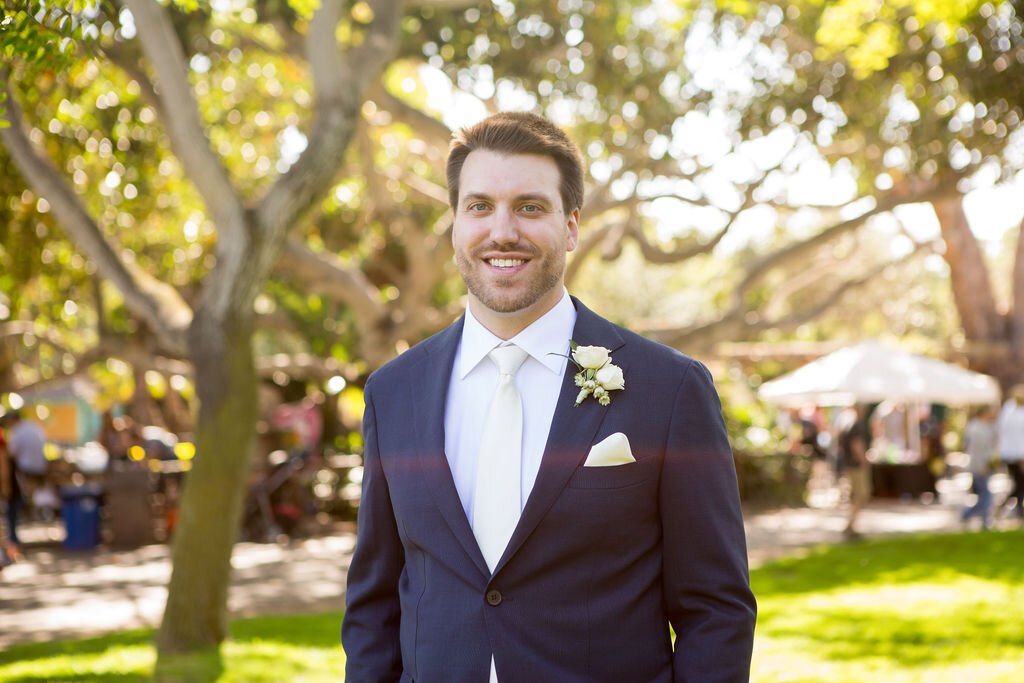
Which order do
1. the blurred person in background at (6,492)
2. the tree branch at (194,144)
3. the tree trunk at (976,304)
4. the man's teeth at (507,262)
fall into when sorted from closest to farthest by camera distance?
the man's teeth at (507,262)
the tree branch at (194,144)
the blurred person in background at (6,492)
the tree trunk at (976,304)

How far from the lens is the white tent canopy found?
723 inches

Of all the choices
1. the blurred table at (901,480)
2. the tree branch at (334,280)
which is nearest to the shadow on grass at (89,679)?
the tree branch at (334,280)

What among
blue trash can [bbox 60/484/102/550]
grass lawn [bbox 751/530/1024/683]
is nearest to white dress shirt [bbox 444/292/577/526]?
grass lawn [bbox 751/530/1024/683]

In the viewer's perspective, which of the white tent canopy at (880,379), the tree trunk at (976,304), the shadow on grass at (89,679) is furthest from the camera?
the tree trunk at (976,304)

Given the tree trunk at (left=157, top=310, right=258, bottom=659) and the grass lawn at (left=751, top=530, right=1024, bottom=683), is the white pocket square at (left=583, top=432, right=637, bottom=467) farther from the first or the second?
the tree trunk at (left=157, top=310, right=258, bottom=659)

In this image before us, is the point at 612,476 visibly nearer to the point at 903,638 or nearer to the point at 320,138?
the point at 320,138

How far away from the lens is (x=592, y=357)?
8.39ft

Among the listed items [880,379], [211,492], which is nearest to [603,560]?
[211,492]

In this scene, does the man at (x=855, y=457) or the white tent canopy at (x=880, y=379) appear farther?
the white tent canopy at (x=880, y=379)

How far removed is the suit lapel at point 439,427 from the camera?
2.48m

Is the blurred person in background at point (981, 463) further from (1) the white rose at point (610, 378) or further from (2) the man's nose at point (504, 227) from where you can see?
(2) the man's nose at point (504, 227)

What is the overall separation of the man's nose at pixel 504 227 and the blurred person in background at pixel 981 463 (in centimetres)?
1519

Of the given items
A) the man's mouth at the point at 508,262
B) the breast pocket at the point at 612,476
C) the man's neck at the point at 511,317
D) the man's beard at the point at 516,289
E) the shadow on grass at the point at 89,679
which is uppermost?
the man's mouth at the point at 508,262

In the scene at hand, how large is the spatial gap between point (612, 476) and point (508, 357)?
1.28 feet
